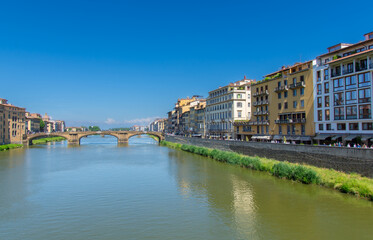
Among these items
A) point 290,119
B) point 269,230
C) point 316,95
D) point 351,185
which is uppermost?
point 316,95

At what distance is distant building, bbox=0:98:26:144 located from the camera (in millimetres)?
78688

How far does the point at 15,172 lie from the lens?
35094 mm

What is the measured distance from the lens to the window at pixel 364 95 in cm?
2922

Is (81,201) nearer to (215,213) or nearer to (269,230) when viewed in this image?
(215,213)

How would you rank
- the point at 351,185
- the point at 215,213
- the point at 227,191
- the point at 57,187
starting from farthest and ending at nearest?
1. the point at 57,187
2. the point at 227,191
3. the point at 351,185
4. the point at 215,213

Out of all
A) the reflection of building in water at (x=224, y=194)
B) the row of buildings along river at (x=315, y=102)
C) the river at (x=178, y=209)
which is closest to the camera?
the river at (x=178, y=209)

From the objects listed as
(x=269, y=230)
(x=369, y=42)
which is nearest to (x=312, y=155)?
(x=369, y=42)

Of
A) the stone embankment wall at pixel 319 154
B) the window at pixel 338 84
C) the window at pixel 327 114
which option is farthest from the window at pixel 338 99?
the stone embankment wall at pixel 319 154

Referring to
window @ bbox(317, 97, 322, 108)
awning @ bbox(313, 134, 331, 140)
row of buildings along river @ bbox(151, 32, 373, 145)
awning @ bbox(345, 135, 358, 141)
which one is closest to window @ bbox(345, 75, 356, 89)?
row of buildings along river @ bbox(151, 32, 373, 145)

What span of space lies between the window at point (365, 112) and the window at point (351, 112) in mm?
618

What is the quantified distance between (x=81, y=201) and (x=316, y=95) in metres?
28.9

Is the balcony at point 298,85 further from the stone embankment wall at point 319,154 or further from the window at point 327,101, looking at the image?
the stone embankment wall at point 319,154

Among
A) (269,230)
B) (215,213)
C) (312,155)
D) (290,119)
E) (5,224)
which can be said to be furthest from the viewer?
(290,119)

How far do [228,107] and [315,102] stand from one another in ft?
76.1
